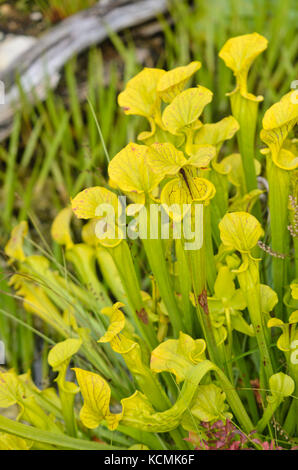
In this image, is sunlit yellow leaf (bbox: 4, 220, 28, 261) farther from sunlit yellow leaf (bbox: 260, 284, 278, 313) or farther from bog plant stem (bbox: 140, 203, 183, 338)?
sunlit yellow leaf (bbox: 260, 284, 278, 313)

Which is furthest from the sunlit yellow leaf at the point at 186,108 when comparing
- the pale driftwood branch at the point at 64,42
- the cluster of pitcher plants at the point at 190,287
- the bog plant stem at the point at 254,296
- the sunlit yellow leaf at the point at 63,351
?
the pale driftwood branch at the point at 64,42

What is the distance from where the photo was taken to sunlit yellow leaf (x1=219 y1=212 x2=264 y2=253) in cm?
72

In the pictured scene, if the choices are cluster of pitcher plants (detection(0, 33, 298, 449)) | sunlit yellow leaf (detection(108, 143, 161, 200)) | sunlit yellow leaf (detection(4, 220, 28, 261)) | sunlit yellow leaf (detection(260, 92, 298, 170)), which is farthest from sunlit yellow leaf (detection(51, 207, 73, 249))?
sunlit yellow leaf (detection(260, 92, 298, 170))

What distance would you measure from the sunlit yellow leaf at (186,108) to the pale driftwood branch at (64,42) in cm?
126

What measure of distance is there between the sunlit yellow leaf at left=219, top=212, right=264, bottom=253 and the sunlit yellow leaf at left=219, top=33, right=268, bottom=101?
24 cm

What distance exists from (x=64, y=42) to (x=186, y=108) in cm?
165

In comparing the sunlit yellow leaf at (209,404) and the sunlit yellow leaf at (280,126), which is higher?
the sunlit yellow leaf at (280,126)

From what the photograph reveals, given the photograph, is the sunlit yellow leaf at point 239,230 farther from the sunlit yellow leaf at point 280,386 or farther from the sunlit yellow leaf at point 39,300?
the sunlit yellow leaf at point 39,300

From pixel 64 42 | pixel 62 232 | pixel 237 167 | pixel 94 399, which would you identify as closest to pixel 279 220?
pixel 237 167

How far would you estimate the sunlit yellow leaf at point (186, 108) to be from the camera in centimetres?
74

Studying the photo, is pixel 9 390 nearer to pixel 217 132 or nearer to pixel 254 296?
pixel 254 296

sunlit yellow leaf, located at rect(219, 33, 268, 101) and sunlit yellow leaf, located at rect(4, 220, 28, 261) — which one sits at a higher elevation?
sunlit yellow leaf, located at rect(219, 33, 268, 101)
